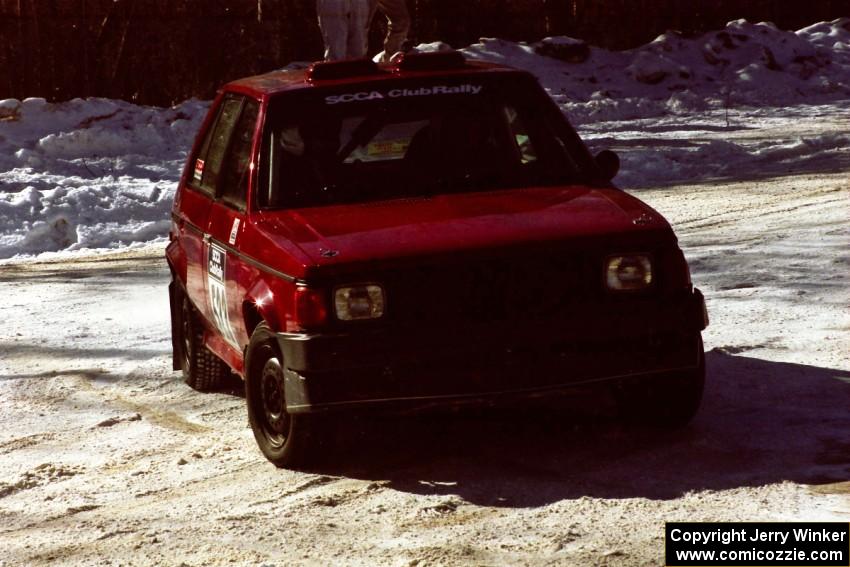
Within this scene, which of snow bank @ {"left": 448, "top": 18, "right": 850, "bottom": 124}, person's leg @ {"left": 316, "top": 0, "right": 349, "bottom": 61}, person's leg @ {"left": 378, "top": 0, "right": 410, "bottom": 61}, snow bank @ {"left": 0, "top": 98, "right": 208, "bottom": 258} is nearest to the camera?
snow bank @ {"left": 0, "top": 98, "right": 208, "bottom": 258}

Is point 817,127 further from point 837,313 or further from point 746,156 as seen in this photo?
point 837,313

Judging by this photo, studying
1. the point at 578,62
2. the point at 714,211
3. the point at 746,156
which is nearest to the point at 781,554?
the point at 714,211

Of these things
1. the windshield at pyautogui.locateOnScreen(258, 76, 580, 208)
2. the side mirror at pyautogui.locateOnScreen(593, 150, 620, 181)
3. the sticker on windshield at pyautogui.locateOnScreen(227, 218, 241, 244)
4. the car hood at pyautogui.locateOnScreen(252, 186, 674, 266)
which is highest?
the windshield at pyautogui.locateOnScreen(258, 76, 580, 208)

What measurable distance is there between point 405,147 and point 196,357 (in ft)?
5.72

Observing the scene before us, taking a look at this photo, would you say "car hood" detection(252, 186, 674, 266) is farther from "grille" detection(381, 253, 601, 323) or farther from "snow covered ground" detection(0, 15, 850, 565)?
"snow covered ground" detection(0, 15, 850, 565)

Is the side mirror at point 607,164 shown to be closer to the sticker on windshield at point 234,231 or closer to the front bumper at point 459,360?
the front bumper at point 459,360

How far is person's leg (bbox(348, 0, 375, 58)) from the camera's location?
18.1 m

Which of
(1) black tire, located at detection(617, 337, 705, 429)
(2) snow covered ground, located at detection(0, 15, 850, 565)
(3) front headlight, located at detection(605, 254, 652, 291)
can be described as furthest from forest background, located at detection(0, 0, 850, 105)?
(3) front headlight, located at detection(605, 254, 652, 291)

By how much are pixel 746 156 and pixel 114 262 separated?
22.8ft

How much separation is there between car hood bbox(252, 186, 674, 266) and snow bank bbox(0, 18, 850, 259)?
7160 mm

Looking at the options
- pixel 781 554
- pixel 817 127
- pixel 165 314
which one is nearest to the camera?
pixel 781 554

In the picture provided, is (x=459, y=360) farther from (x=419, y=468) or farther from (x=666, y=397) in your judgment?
(x=666, y=397)

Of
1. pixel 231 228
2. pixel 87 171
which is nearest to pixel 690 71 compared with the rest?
pixel 87 171

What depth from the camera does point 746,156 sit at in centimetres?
1620
